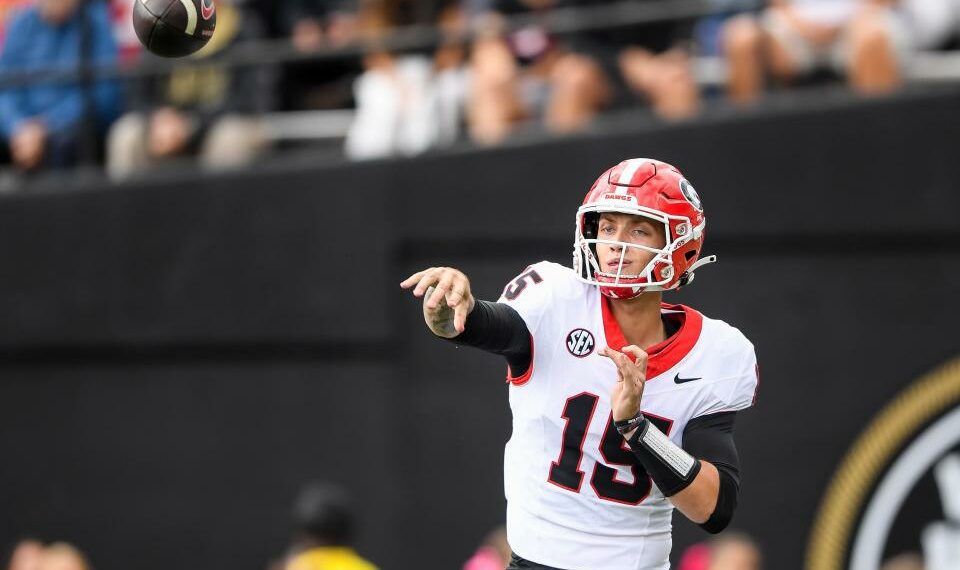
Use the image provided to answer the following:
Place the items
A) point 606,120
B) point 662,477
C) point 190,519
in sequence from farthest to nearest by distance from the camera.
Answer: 1. point 190,519
2. point 606,120
3. point 662,477

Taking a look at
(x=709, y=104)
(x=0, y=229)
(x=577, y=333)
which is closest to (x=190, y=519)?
(x=0, y=229)

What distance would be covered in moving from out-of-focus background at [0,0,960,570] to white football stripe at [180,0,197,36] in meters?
3.14

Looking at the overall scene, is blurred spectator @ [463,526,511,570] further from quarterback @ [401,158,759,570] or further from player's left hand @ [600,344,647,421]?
player's left hand @ [600,344,647,421]

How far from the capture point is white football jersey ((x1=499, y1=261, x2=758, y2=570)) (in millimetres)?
4625

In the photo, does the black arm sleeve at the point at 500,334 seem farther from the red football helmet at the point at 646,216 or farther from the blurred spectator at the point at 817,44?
the blurred spectator at the point at 817,44

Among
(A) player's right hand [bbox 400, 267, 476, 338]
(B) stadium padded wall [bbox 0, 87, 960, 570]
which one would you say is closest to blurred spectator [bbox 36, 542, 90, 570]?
(B) stadium padded wall [bbox 0, 87, 960, 570]

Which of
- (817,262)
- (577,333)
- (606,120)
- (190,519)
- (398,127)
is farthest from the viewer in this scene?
(190,519)

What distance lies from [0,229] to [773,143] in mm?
5690

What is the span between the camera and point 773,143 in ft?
27.3

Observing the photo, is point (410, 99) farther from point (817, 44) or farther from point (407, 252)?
point (817, 44)

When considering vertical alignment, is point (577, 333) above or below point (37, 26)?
below

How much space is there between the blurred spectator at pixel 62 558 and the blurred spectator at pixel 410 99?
3.30 metres

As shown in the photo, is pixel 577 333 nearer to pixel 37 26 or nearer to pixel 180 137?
pixel 180 137

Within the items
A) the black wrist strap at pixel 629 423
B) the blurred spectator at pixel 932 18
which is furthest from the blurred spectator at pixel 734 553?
the black wrist strap at pixel 629 423
